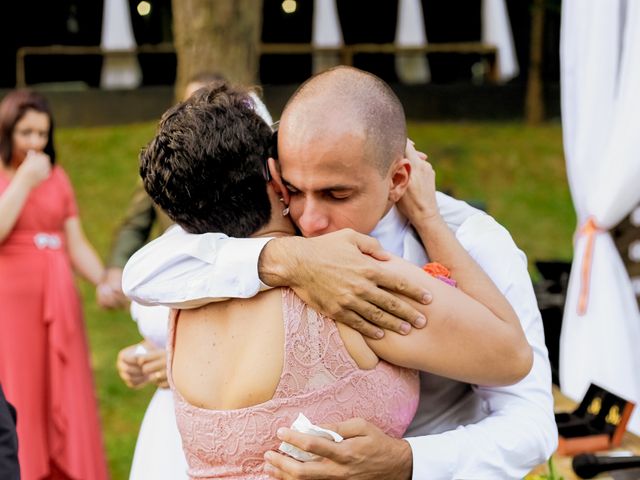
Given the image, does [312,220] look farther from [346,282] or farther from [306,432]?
[306,432]

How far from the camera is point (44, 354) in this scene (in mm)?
5121

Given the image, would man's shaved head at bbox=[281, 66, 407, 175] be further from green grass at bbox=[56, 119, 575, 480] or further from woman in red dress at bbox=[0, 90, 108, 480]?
green grass at bbox=[56, 119, 575, 480]

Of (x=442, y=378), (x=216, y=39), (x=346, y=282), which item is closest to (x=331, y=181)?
(x=346, y=282)

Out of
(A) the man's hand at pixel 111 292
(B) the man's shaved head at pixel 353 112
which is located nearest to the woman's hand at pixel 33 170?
(A) the man's hand at pixel 111 292

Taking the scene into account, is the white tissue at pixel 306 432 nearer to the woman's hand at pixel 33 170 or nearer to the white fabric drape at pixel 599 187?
the white fabric drape at pixel 599 187

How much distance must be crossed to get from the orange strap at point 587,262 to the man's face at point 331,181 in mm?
2576

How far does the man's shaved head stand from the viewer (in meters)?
1.81

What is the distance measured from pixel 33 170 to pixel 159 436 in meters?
2.88

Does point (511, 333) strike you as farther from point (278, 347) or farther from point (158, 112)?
point (158, 112)

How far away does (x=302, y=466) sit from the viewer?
1764 millimetres

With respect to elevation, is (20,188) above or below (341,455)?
below

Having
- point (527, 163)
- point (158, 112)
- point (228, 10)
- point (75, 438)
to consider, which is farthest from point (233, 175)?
point (158, 112)

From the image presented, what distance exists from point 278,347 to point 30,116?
391cm

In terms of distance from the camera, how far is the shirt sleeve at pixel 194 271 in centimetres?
179
